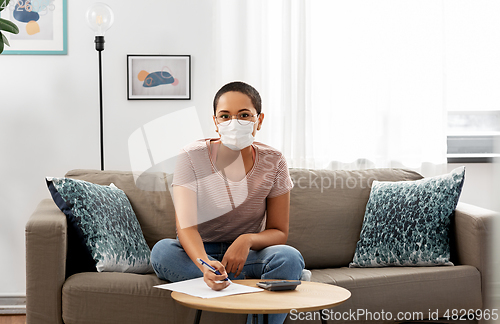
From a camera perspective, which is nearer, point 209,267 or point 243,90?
point 209,267

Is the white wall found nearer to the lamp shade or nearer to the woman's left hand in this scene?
the lamp shade

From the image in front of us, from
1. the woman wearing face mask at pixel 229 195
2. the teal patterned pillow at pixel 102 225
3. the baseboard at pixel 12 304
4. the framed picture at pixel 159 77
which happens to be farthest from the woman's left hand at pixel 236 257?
the baseboard at pixel 12 304

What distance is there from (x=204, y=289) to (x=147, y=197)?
3.10 feet

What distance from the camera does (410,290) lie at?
5.66ft

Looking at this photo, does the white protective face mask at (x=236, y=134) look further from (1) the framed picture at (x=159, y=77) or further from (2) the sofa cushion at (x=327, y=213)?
(1) the framed picture at (x=159, y=77)

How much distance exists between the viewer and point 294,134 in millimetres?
2521

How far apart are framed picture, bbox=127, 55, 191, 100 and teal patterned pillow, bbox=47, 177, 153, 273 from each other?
0.86 m

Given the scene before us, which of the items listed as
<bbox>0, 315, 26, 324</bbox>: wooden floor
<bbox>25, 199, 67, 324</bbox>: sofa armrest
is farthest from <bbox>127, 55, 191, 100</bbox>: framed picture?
<bbox>0, 315, 26, 324</bbox>: wooden floor

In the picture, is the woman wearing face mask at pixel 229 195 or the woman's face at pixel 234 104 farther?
the woman's face at pixel 234 104

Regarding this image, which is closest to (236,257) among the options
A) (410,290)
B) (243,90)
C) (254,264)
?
(254,264)

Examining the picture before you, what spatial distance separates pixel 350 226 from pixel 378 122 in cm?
74

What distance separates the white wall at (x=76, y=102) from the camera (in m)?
2.47

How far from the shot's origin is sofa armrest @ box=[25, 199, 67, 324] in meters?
1.49

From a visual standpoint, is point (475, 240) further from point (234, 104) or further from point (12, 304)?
point (12, 304)
